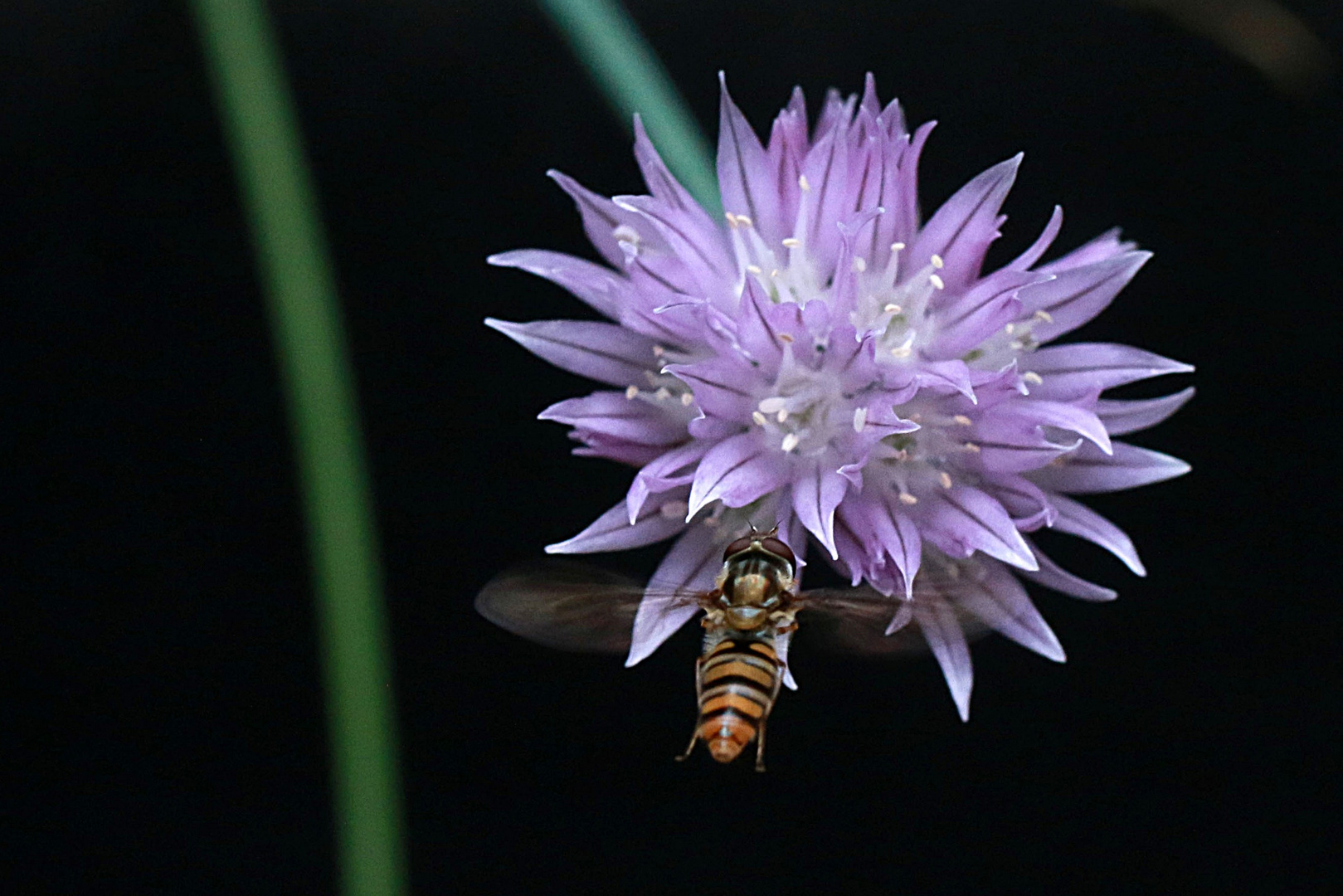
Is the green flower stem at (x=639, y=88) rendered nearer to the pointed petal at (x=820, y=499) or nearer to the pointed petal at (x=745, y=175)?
the pointed petal at (x=745, y=175)

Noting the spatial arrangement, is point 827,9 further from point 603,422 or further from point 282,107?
point 603,422

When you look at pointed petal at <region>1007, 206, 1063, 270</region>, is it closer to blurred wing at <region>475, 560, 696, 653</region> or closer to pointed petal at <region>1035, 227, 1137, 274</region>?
pointed petal at <region>1035, 227, 1137, 274</region>

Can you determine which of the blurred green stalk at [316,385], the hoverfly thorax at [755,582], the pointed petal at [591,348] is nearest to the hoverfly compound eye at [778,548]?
the hoverfly thorax at [755,582]

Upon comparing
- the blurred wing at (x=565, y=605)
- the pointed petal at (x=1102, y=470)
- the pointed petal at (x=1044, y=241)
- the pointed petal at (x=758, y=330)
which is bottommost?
the blurred wing at (x=565, y=605)

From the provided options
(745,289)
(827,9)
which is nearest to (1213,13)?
(827,9)

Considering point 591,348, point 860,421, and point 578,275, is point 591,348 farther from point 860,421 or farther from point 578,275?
point 860,421

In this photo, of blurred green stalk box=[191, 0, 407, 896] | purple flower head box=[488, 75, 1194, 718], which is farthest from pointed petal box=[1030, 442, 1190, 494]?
blurred green stalk box=[191, 0, 407, 896]

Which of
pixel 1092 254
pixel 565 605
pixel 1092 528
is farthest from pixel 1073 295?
pixel 565 605
